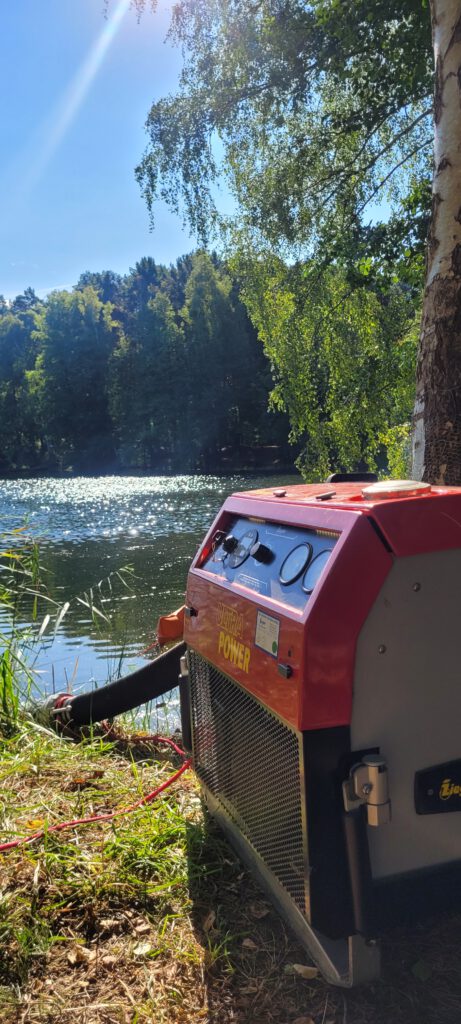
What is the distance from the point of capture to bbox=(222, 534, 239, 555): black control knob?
8.05ft

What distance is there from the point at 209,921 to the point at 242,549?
119 cm

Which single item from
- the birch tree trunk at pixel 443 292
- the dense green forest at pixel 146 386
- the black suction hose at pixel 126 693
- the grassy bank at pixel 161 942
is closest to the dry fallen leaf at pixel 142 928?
the grassy bank at pixel 161 942

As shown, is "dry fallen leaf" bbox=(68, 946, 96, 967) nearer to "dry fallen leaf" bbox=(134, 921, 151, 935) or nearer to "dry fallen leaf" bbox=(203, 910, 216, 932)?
"dry fallen leaf" bbox=(134, 921, 151, 935)

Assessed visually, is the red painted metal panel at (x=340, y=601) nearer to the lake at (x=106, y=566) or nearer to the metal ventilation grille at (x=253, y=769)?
the metal ventilation grille at (x=253, y=769)

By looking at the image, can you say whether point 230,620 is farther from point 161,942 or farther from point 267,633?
point 161,942

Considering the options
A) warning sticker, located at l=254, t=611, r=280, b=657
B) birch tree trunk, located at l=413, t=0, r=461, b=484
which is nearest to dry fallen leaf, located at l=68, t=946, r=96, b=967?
warning sticker, located at l=254, t=611, r=280, b=657

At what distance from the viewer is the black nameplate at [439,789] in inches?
71.3

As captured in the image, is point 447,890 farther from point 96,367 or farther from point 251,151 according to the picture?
point 96,367

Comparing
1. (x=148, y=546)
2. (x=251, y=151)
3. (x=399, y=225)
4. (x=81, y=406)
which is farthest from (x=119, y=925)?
(x=81, y=406)

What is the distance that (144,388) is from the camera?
208 ft

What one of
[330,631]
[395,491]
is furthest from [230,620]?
[395,491]

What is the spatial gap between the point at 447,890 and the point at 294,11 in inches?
336

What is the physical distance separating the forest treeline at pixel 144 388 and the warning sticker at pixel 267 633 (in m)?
51.0

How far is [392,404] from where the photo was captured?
1023 cm
